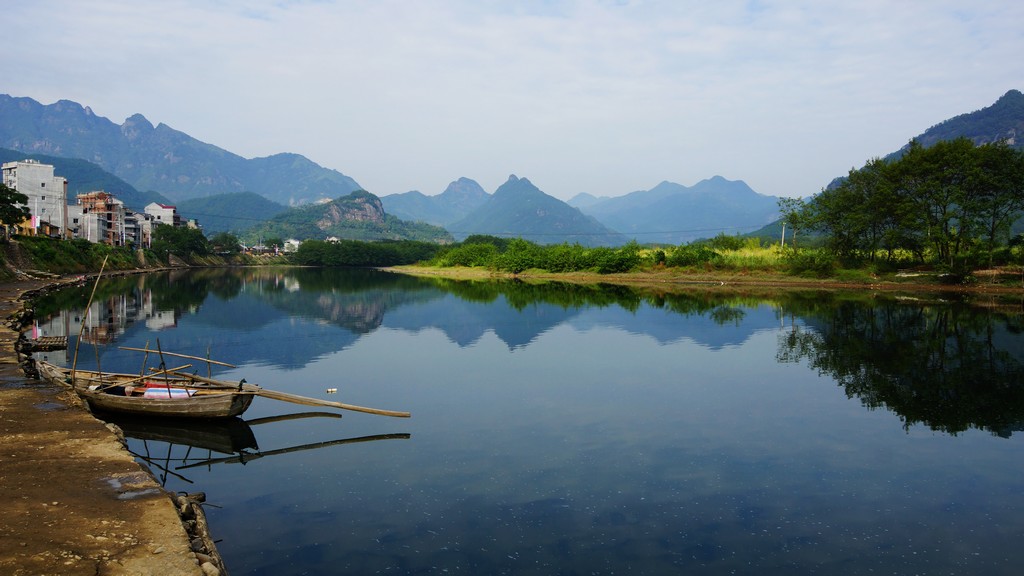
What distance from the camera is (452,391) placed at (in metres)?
18.8

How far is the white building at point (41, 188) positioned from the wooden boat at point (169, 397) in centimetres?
8977

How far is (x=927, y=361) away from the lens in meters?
22.6

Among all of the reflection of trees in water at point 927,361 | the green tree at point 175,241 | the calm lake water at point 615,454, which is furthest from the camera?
the green tree at point 175,241

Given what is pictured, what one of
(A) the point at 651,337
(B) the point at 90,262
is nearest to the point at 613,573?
(A) the point at 651,337

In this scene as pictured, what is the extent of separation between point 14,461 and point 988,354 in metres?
29.5

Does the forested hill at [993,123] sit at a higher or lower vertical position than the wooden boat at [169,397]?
higher

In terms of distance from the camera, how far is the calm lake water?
29.7ft

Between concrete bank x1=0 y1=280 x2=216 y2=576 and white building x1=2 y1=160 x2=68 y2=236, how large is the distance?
93.2m

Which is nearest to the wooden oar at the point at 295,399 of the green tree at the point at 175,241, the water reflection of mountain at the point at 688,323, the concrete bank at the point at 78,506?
the concrete bank at the point at 78,506

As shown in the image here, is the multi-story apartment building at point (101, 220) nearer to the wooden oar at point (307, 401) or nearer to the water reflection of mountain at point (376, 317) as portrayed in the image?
the water reflection of mountain at point (376, 317)

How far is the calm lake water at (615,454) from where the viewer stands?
9.05 meters

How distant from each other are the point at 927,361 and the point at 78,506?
988 inches

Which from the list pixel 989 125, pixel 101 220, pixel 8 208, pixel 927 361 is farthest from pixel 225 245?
pixel 989 125

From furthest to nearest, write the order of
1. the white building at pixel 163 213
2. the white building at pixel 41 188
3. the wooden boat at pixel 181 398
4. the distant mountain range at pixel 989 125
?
1. the distant mountain range at pixel 989 125
2. the white building at pixel 163 213
3. the white building at pixel 41 188
4. the wooden boat at pixel 181 398
